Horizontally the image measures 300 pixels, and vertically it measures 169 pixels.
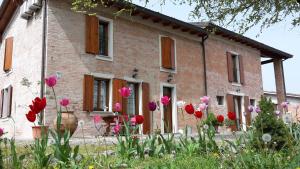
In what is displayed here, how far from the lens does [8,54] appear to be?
606 inches

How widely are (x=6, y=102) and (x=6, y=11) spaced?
421cm

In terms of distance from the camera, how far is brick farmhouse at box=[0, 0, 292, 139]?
40.6 ft

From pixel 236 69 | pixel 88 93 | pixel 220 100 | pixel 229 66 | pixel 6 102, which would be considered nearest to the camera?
pixel 88 93

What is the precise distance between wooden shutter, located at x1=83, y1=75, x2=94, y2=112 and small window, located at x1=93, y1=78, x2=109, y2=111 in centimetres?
52

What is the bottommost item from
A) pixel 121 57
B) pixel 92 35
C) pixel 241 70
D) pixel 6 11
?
pixel 121 57

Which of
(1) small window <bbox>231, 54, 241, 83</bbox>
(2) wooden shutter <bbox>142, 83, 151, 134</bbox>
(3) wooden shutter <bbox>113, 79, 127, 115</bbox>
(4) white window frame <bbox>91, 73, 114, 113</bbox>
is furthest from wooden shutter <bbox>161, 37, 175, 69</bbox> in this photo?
(1) small window <bbox>231, 54, 241, 83</bbox>

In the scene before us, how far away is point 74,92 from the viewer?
12.3 m

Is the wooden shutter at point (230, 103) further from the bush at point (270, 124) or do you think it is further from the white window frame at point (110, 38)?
the bush at point (270, 124)

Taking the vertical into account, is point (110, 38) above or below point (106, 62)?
above

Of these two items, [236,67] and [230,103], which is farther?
[236,67]

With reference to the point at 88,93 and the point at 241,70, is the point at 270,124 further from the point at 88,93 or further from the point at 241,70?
the point at 241,70

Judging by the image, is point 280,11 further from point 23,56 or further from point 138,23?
point 23,56

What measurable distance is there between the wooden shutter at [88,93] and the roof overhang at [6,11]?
4.50 metres

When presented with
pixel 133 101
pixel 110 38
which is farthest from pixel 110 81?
pixel 110 38
